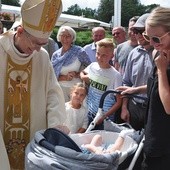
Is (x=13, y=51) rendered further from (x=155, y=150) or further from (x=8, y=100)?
(x=155, y=150)

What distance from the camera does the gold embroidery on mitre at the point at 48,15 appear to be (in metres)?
2.37

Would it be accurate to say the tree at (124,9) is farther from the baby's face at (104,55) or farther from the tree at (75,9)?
the baby's face at (104,55)

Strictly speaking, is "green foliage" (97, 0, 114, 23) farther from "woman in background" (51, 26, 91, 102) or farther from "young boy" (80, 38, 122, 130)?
"young boy" (80, 38, 122, 130)

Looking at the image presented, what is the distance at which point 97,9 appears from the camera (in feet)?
209

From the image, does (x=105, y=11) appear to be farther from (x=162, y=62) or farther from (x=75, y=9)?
(x=162, y=62)

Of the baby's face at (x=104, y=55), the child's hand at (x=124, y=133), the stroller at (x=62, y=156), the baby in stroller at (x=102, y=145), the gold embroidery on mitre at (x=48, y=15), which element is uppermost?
the gold embroidery on mitre at (x=48, y=15)

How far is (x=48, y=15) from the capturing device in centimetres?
241

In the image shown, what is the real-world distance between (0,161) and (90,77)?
73.4 inches

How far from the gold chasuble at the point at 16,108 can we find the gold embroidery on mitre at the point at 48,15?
0.31 metres

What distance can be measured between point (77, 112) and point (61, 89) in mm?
1263

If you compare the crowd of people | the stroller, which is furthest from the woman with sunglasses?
the stroller

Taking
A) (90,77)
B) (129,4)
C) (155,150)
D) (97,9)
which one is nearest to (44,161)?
(155,150)

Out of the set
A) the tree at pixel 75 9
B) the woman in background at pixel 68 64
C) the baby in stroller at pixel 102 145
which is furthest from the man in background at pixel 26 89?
the tree at pixel 75 9

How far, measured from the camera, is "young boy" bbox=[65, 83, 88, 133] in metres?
3.90
